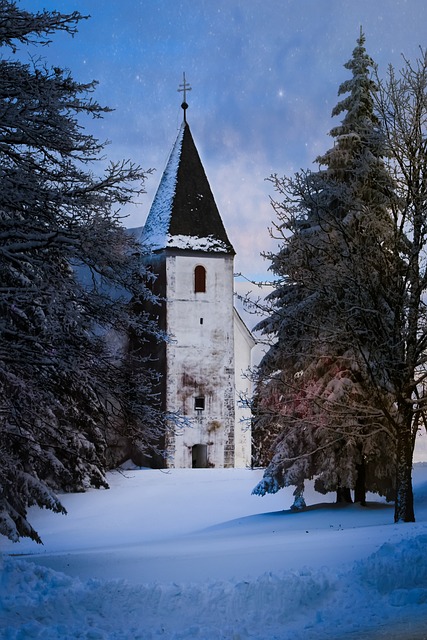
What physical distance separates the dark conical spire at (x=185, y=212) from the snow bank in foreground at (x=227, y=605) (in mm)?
30899

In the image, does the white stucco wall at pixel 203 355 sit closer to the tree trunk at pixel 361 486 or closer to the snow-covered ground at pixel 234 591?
the tree trunk at pixel 361 486

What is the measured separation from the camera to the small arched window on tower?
40344mm

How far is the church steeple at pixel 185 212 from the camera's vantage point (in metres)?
40.2

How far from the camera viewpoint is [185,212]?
40594 mm

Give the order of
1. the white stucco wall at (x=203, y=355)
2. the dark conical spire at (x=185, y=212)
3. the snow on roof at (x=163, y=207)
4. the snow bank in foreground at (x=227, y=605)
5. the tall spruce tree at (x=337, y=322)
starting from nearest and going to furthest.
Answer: the snow bank in foreground at (x=227, y=605), the tall spruce tree at (x=337, y=322), the white stucco wall at (x=203, y=355), the dark conical spire at (x=185, y=212), the snow on roof at (x=163, y=207)

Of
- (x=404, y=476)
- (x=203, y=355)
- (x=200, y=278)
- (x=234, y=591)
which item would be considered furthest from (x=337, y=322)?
(x=200, y=278)

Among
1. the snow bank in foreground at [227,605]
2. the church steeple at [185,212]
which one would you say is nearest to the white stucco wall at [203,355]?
the church steeple at [185,212]

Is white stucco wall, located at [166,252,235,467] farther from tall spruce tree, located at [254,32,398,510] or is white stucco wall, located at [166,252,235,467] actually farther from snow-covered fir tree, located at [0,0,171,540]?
snow-covered fir tree, located at [0,0,171,540]

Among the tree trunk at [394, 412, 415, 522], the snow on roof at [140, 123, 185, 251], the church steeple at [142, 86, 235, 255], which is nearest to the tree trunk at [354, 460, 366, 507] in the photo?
the tree trunk at [394, 412, 415, 522]

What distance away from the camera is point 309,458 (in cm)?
1992

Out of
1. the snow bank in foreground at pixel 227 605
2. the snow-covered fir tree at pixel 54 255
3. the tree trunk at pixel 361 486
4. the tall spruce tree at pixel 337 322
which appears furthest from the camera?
the tree trunk at pixel 361 486

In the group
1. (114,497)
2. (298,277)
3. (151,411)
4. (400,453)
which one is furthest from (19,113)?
(114,497)

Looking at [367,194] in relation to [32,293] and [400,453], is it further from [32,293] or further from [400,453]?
[32,293]

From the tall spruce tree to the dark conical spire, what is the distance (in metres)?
18.3
